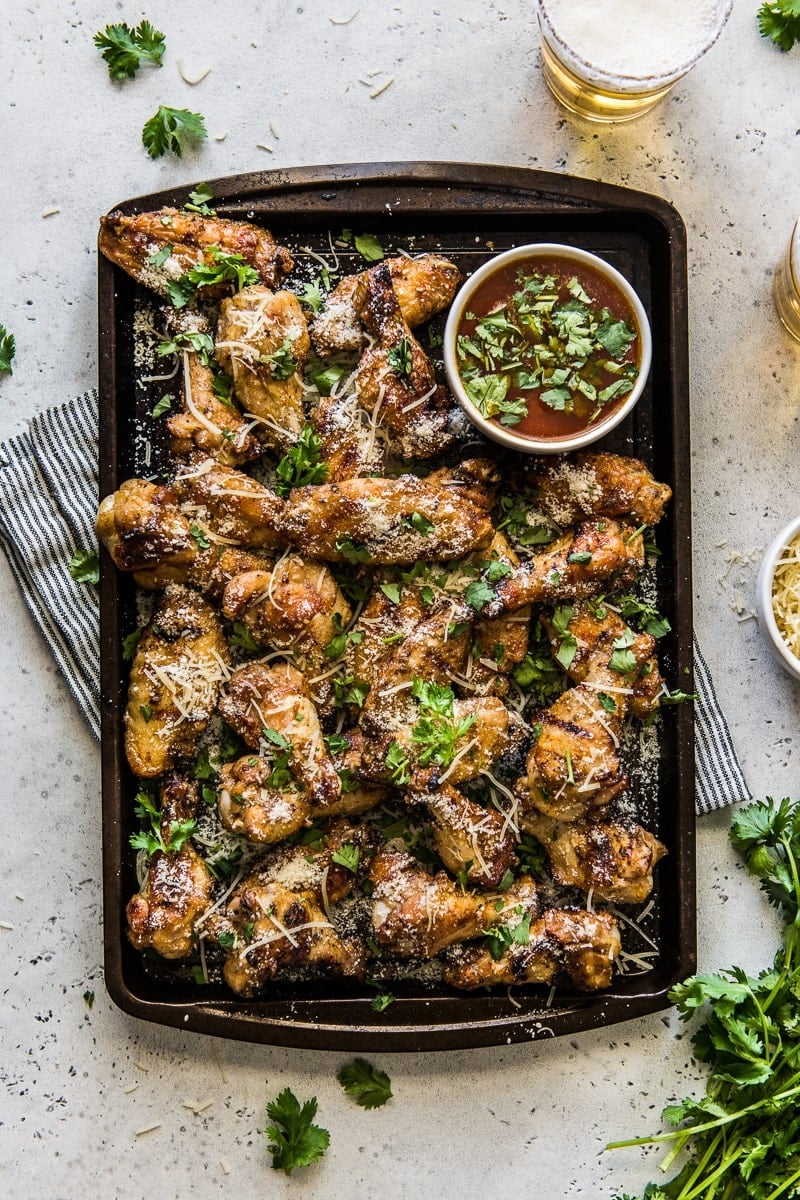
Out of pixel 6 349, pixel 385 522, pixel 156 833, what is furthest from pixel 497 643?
pixel 6 349

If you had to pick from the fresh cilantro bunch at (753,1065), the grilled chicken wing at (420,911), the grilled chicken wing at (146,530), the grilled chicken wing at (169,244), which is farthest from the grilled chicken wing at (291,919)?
the grilled chicken wing at (169,244)

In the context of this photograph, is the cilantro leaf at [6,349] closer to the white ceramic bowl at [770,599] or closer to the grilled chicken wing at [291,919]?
the grilled chicken wing at [291,919]

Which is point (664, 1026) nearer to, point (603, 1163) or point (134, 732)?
point (603, 1163)

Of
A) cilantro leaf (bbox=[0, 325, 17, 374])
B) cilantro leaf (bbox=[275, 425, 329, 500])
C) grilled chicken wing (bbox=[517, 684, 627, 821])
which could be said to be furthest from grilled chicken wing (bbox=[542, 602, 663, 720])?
cilantro leaf (bbox=[0, 325, 17, 374])

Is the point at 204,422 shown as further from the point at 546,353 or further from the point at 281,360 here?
the point at 546,353

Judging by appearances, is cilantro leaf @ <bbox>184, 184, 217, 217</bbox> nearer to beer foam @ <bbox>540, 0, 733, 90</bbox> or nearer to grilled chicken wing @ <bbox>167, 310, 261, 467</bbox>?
grilled chicken wing @ <bbox>167, 310, 261, 467</bbox>

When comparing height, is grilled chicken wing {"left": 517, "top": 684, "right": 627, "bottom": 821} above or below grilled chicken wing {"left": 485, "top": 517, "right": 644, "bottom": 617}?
below
